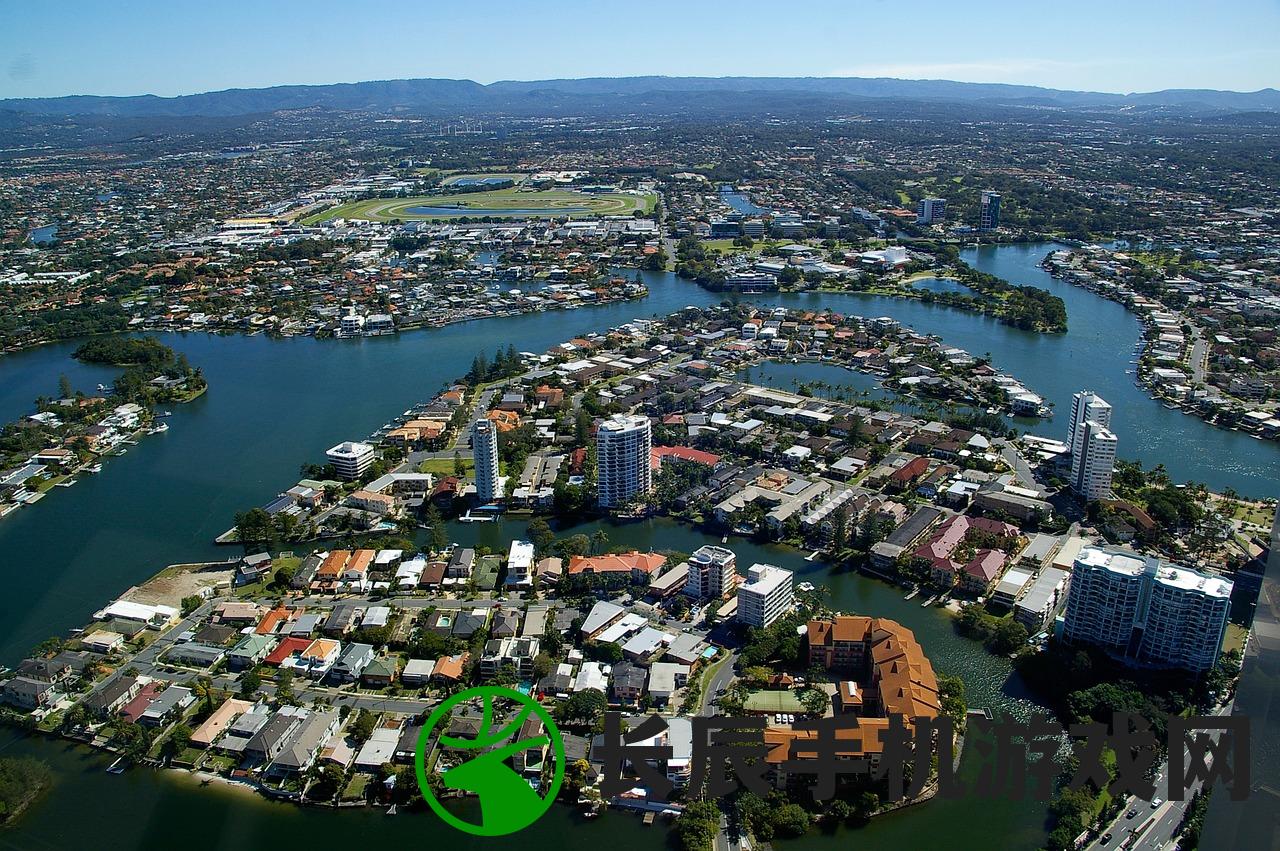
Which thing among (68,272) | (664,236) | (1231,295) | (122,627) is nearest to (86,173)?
(68,272)

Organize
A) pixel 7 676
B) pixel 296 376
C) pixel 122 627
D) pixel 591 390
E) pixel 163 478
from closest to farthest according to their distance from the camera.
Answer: pixel 7 676 < pixel 122 627 < pixel 163 478 < pixel 591 390 < pixel 296 376

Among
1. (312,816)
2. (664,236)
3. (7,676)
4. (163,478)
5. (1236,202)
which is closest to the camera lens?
(312,816)

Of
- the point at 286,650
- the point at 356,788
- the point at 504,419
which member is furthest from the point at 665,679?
the point at 504,419

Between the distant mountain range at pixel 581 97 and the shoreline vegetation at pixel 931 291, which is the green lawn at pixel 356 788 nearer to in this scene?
the shoreline vegetation at pixel 931 291

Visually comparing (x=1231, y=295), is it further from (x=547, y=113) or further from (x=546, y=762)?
(x=547, y=113)

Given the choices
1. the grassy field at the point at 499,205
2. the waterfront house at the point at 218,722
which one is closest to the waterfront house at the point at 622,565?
the waterfront house at the point at 218,722
